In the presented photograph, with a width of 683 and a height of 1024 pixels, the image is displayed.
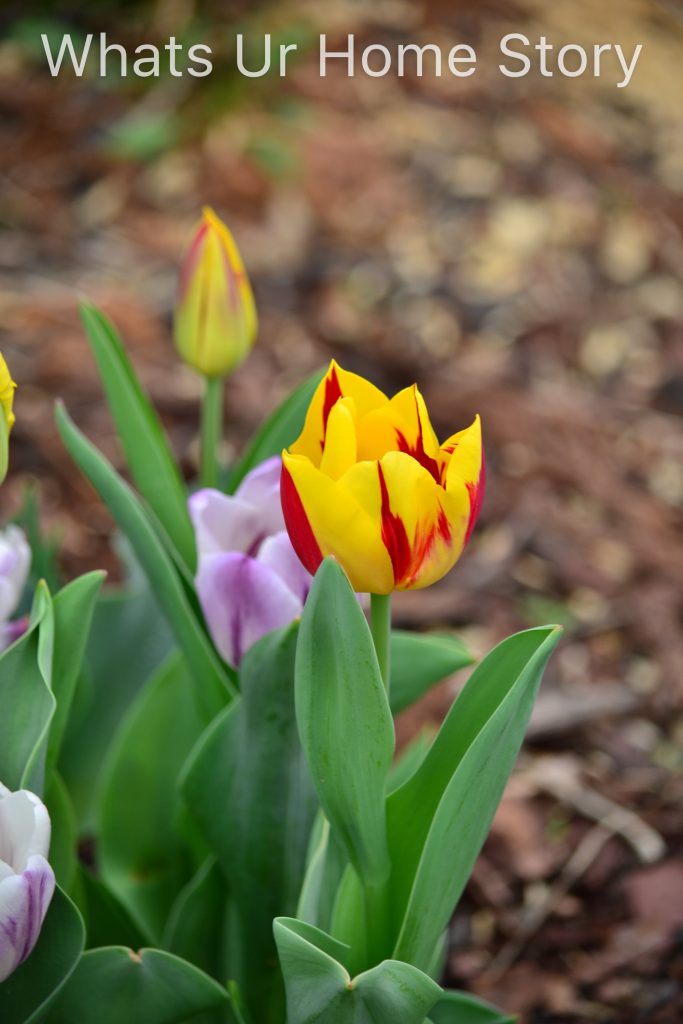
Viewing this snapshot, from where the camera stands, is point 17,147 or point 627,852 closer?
point 627,852

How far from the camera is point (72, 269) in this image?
2.20m

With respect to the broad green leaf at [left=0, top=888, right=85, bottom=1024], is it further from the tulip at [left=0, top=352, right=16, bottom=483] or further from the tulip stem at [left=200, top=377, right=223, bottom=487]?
the tulip stem at [left=200, top=377, right=223, bottom=487]

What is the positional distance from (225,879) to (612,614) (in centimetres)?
96

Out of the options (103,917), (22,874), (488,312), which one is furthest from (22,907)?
(488,312)

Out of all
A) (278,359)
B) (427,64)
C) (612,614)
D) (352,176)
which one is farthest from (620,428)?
(427,64)

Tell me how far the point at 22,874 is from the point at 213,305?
45cm

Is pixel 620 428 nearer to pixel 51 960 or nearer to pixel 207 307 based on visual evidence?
pixel 207 307

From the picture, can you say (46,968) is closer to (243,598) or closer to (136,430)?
(243,598)

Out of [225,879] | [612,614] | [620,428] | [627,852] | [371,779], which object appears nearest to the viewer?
[371,779]

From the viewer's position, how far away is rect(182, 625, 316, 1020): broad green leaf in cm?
78

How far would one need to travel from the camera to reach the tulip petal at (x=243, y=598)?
78cm

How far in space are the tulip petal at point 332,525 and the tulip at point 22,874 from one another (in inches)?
7.5

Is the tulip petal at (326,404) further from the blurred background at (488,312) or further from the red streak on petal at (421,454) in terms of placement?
the blurred background at (488,312)

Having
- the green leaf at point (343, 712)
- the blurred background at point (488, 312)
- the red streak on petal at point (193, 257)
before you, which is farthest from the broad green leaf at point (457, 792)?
the blurred background at point (488, 312)
